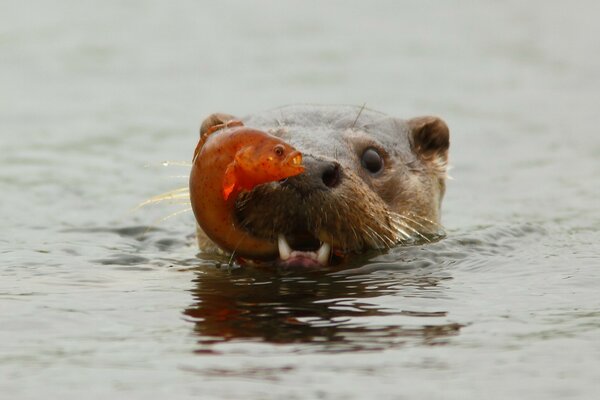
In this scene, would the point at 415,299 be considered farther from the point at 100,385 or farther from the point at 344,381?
the point at 100,385

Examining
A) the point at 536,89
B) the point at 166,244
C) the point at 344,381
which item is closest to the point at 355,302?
the point at 344,381

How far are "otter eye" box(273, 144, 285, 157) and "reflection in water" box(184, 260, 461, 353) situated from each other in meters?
0.84

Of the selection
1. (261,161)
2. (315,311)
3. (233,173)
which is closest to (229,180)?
(233,173)

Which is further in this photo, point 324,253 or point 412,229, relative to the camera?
point 412,229

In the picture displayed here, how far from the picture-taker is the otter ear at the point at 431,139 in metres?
10.8

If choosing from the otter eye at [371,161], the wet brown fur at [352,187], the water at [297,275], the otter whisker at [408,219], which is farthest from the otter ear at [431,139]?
the otter eye at [371,161]

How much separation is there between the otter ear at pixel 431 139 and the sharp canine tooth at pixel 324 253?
2173mm

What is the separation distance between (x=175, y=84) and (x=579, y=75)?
18.3 feet

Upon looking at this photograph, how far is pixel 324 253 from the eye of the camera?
877 cm

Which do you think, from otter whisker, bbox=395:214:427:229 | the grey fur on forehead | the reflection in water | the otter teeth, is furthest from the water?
the grey fur on forehead

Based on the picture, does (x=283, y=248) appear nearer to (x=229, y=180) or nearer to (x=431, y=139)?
(x=229, y=180)

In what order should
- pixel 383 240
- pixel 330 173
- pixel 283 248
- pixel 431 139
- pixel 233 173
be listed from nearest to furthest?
pixel 233 173, pixel 330 173, pixel 283 248, pixel 383 240, pixel 431 139

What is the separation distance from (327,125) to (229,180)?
1952mm

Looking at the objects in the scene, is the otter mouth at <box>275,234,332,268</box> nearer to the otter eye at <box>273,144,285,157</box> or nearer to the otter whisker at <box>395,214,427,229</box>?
the otter whisker at <box>395,214,427,229</box>
